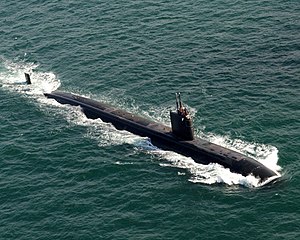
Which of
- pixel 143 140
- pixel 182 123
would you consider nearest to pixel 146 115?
pixel 143 140

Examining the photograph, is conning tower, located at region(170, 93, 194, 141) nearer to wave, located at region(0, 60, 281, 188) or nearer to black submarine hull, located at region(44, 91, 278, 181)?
black submarine hull, located at region(44, 91, 278, 181)

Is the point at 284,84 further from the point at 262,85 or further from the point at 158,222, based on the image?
the point at 158,222

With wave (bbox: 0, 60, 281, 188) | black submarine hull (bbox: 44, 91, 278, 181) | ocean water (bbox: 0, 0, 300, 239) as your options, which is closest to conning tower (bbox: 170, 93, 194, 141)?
black submarine hull (bbox: 44, 91, 278, 181)

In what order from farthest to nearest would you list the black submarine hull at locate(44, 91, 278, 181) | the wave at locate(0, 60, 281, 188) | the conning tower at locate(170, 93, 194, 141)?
the conning tower at locate(170, 93, 194, 141), the wave at locate(0, 60, 281, 188), the black submarine hull at locate(44, 91, 278, 181)

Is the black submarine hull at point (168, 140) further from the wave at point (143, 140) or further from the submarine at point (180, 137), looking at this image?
the wave at point (143, 140)

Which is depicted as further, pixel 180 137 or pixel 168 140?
pixel 168 140

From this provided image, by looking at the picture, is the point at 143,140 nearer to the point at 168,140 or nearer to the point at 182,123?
the point at 168,140
